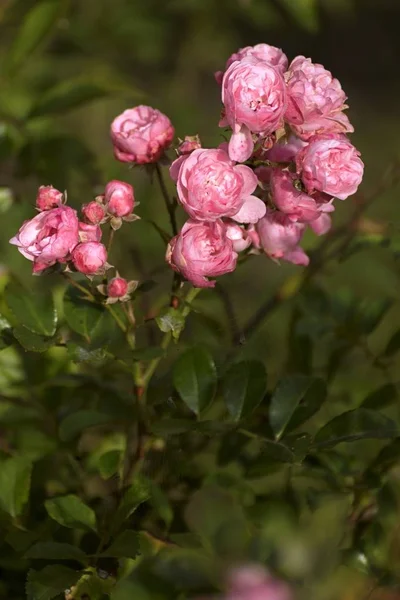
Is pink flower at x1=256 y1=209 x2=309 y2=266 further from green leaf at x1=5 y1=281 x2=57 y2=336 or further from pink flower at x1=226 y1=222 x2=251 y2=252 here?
green leaf at x1=5 y1=281 x2=57 y2=336

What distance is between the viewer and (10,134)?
90 centimetres

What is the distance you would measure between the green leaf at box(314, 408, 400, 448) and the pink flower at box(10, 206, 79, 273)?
0.71 feet

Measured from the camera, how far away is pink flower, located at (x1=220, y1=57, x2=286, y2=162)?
0.51 m

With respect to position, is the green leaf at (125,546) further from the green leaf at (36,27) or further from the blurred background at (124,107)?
the green leaf at (36,27)

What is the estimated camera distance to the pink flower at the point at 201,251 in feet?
1.72

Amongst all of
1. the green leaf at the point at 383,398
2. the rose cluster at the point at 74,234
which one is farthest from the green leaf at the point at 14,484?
the green leaf at the point at 383,398

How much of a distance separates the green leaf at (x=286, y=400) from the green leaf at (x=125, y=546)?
0.13m

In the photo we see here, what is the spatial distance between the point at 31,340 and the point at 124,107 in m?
0.91

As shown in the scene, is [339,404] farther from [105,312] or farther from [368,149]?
[368,149]

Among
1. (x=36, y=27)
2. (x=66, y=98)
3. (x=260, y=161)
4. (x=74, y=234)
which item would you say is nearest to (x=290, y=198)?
(x=260, y=161)

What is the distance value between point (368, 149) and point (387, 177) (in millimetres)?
1939

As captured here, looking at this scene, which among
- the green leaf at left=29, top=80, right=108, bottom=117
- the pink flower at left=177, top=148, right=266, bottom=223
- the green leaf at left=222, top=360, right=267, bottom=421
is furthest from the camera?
the green leaf at left=29, top=80, right=108, bottom=117

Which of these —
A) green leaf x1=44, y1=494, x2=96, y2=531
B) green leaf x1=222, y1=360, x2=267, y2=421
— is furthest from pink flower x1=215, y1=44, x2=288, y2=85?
green leaf x1=44, y1=494, x2=96, y2=531

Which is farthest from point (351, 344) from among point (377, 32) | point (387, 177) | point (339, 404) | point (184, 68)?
point (377, 32)
